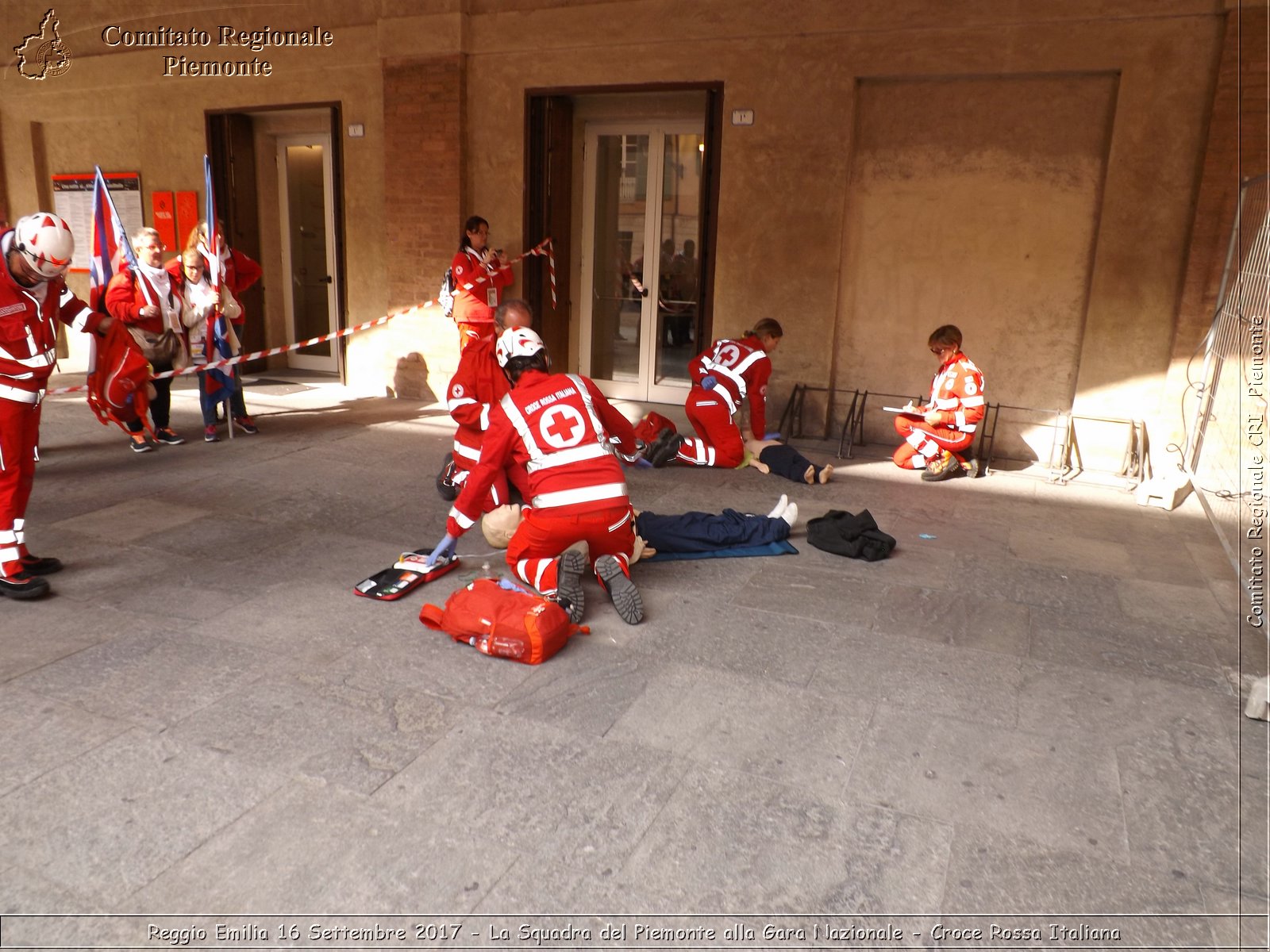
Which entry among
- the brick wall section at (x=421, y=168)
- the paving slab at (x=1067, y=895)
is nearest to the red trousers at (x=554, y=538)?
the paving slab at (x=1067, y=895)

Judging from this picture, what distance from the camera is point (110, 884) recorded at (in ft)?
8.69

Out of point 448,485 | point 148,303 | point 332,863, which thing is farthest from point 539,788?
point 148,303

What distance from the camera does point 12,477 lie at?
4758mm

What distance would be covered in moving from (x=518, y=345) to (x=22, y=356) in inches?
99.5

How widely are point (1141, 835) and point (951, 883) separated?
0.77 metres

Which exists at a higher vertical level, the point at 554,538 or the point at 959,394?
the point at 959,394

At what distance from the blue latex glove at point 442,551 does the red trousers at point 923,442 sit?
4.44 metres

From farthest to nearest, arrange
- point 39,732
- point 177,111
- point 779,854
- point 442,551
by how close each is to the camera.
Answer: point 177,111 → point 442,551 → point 39,732 → point 779,854

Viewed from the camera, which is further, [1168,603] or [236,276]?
[236,276]

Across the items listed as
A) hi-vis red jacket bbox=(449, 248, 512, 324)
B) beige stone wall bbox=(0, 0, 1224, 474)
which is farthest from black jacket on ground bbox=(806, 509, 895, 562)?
hi-vis red jacket bbox=(449, 248, 512, 324)

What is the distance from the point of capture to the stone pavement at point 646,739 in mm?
2746

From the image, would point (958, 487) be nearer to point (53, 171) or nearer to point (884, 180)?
point (884, 180)

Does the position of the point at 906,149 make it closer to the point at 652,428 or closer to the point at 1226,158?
the point at 1226,158

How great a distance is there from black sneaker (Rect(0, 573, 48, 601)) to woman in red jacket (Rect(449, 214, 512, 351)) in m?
5.14
